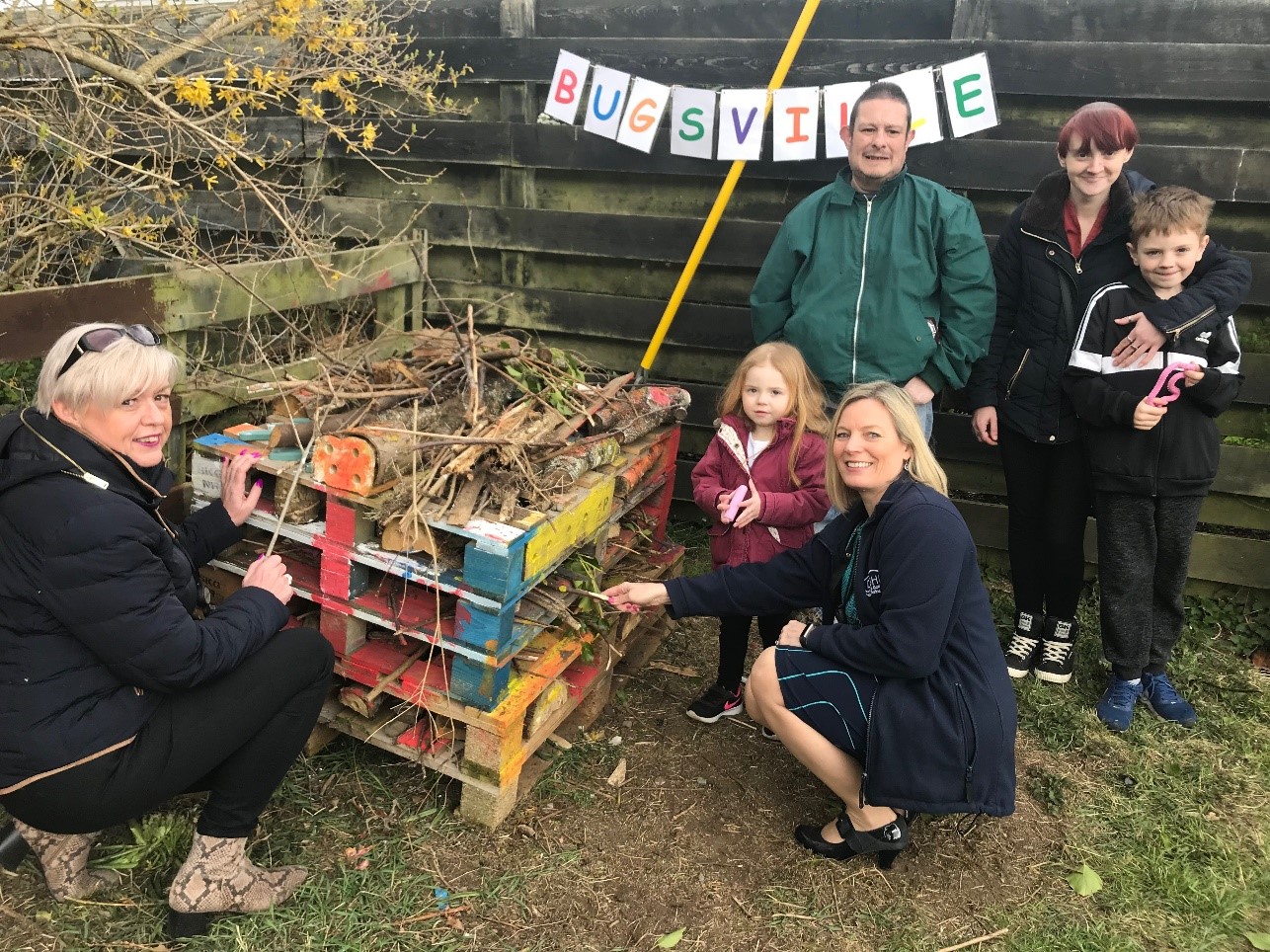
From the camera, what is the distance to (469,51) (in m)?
5.10

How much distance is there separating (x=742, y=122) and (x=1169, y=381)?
2.28 metres

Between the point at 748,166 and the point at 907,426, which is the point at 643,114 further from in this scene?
the point at 907,426

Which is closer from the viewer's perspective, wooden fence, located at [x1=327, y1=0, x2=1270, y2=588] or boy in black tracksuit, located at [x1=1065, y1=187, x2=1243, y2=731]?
boy in black tracksuit, located at [x1=1065, y1=187, x2=1243, y2=731]

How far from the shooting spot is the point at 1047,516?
413cm

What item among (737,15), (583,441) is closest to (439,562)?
(583,441)

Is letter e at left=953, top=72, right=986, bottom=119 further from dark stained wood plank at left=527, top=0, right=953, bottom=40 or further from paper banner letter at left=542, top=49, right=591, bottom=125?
paper banner letter at left=542, top=49, right=591, bottom=125

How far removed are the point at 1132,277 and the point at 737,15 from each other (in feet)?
7.58

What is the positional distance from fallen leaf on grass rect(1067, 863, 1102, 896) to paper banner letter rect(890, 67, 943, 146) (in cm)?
316

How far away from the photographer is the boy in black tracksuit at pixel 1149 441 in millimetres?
3598

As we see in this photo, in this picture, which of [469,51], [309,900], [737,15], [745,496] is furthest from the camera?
[469,51]

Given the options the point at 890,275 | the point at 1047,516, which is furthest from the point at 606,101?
the point at 1047,516

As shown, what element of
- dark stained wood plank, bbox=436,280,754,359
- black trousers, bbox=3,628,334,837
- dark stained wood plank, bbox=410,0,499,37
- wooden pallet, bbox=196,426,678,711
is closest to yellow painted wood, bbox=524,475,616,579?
wooden pallet, bbox=196,426,678,711

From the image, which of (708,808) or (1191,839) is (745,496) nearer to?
(708,808)

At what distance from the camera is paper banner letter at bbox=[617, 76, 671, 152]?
4.78 metres
